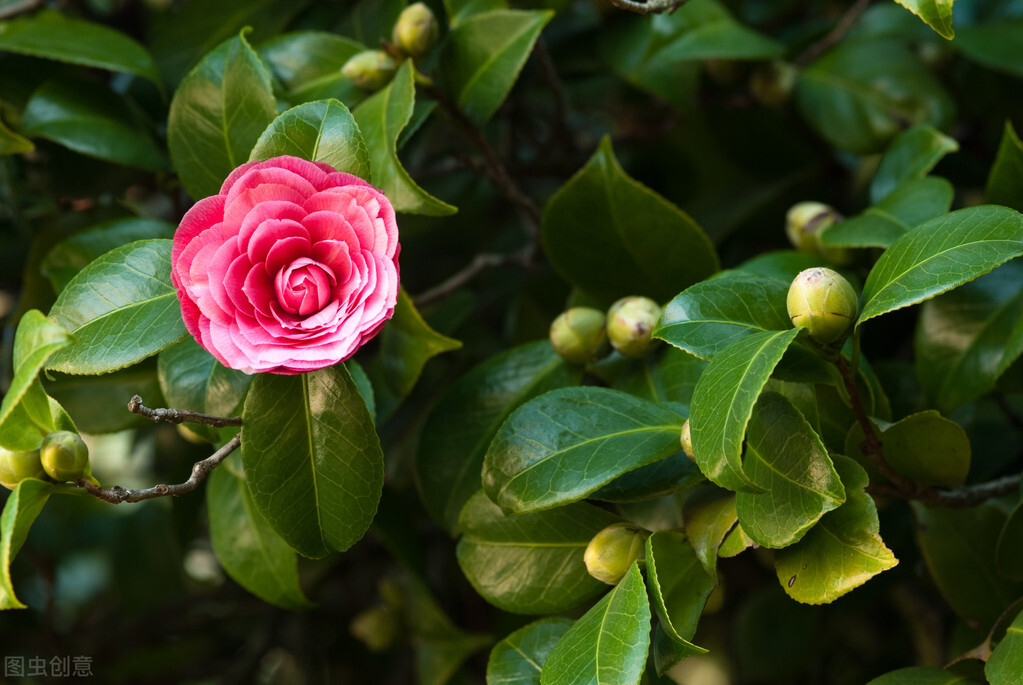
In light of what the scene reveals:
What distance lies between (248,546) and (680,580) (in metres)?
0.40

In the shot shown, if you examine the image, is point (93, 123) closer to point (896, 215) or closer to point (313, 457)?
point (313, 457)

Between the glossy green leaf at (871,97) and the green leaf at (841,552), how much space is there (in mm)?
562

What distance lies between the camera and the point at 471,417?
81 centimetres

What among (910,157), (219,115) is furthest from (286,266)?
(910,157)

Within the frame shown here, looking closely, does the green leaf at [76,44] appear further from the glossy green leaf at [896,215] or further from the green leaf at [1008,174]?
the green leaf at [1008,174]

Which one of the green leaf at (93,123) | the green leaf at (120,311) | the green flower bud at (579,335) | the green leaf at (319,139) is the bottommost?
the green flower bud at (579,335)

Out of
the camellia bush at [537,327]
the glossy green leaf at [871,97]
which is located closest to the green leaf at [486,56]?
the camellia bush at [537,327]

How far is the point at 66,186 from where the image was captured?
101cm

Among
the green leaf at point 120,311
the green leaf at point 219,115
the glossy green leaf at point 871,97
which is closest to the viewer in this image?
the green leaf at point 120,311

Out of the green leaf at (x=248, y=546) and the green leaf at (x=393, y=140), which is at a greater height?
the green leaf at (x=393, y=140)

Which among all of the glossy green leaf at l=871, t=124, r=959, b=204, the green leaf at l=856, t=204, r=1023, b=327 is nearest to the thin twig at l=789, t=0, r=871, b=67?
the glossy green leaf at l=871, t=124, r=959, b=204

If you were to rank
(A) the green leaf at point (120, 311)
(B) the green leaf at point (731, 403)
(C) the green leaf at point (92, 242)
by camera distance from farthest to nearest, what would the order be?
(C) the green leaf at point (92, 242), (A) the green leaf at point (120, 311), (B) the green leaf at point (731, 403)

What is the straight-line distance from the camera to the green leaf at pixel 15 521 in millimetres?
515

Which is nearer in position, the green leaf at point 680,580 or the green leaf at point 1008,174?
the green leaf at point 680,580
